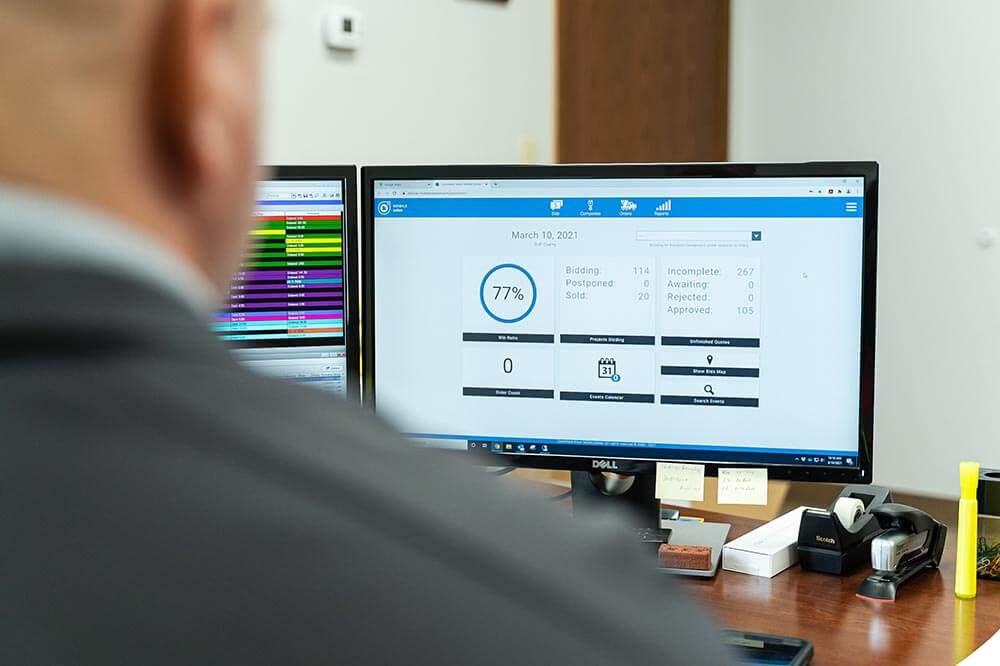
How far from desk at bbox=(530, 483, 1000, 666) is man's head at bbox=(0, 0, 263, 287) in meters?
0.93

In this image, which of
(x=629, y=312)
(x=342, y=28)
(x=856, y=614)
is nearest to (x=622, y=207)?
(x=629, y=312)

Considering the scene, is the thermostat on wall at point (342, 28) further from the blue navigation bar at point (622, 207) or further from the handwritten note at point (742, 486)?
the handwritten note at point (742, 486)

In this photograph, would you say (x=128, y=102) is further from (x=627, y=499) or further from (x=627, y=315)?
(x=627, y=499)

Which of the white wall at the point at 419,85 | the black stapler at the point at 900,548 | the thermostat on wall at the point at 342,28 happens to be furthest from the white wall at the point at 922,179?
the black stapler at the point at 900,548

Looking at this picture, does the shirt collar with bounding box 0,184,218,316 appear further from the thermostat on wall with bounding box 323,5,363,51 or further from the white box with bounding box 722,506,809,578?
the thermostat on wall with bounding box 323,5,363,51

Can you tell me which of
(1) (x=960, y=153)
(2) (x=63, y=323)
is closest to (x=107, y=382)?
(2) (x=63, y=323)

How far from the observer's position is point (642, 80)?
3803 mm

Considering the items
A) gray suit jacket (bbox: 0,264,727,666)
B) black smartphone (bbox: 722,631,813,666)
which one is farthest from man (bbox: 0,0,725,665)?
black smartphone (bbox: 722,631,813,666)

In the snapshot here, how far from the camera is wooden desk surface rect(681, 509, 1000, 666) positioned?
3.60 ft

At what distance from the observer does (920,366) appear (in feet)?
11.7

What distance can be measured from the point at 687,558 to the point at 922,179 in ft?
8.51

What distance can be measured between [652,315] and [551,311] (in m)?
0.12

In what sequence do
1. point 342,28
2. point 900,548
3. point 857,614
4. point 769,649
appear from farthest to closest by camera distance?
point 342,28, point 900,548, point 857,614, point 769,649

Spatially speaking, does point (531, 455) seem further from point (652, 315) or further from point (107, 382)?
point (107, 382)
